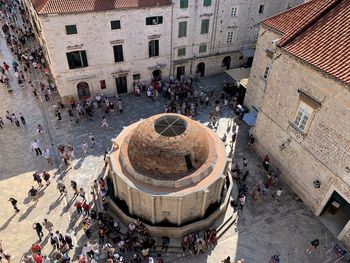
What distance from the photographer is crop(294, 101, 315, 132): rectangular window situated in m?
20.0

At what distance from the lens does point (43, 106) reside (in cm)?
3044

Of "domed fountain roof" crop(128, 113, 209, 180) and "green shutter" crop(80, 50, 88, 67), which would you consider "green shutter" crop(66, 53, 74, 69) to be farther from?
"domed fountain roof" crop(128, 113, 209, 180)

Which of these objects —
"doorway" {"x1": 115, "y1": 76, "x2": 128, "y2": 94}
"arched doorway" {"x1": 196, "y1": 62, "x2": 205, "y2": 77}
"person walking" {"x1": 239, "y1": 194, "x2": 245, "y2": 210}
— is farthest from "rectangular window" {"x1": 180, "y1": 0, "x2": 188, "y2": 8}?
"person walking" {"x1": 239, "y1": 194, "x2": 245, "y2": 210}

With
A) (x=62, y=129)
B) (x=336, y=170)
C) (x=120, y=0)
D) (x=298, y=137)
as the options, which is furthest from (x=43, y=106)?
(x=336, y=170)

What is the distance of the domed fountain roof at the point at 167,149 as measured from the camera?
1816 centimetres

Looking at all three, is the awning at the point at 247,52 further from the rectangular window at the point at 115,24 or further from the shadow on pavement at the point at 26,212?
the shadow on pavement at the point at 26,212

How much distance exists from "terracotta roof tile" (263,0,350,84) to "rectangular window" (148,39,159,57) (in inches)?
535

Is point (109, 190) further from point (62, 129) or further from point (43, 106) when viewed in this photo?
point (43, 106)

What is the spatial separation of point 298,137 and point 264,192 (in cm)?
476

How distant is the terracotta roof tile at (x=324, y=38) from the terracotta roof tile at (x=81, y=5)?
1375 cm

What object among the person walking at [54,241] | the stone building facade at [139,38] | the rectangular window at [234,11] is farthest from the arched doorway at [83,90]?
the rectangular window at [234,11]

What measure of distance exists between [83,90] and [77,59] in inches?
138

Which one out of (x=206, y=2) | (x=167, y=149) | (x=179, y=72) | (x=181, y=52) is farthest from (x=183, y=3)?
(x=167, y=149)

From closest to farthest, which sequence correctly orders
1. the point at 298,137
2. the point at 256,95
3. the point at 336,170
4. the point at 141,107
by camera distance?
the point at 336,170
the point at 298,137
the point at 256,95
the point at 141,107
